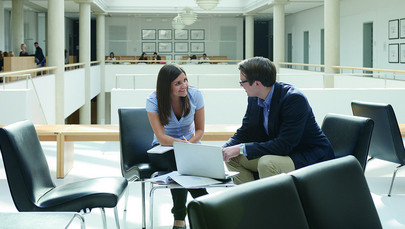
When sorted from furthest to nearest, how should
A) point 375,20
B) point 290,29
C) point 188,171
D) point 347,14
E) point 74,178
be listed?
1. point 290,29
2. point 347,14
3. point 375,20
4. point 74,178
5. point 188,171

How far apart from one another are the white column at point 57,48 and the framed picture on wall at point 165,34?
14357 millimetres

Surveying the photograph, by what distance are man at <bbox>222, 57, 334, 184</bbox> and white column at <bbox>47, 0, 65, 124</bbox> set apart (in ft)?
37.1

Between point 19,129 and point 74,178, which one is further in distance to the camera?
point 74,178

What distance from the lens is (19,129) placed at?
10.6 feet

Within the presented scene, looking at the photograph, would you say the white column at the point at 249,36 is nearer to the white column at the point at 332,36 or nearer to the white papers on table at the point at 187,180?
the white column at the point at 332,36

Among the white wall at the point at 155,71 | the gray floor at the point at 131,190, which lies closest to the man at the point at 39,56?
the white wall at the point at 155,71

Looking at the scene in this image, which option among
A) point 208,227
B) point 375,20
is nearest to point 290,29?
point 375,20

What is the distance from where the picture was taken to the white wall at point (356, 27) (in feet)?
53.9

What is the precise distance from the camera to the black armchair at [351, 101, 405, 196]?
477 cm

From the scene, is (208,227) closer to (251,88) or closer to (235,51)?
(251,88)

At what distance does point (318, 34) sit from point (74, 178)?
59.8ft

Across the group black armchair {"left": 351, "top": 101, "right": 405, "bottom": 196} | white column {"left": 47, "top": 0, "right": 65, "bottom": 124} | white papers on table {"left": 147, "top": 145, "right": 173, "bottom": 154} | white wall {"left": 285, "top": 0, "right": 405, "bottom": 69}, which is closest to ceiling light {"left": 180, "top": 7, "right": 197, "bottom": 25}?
white column {"left": 47, "top": 0, "right": 65, "bottom": 124}

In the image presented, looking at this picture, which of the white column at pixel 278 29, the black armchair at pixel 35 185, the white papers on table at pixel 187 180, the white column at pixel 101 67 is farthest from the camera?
the white column at pixel 101 67

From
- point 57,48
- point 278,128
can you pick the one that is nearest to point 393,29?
point 57,48
